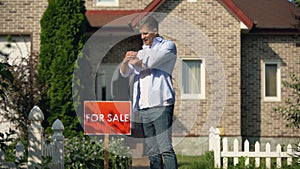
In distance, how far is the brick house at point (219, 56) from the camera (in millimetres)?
18109

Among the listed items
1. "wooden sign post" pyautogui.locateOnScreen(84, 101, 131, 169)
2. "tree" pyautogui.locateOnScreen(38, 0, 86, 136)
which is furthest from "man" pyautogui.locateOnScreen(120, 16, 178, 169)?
"tree" pyautogui.locateOnScreen(38, 0, 86, 136)

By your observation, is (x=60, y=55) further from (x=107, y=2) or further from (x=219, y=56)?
(x=219, y=56)

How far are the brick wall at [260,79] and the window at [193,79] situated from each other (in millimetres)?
1818

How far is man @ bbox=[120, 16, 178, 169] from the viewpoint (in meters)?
6.83

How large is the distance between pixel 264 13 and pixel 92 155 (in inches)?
450

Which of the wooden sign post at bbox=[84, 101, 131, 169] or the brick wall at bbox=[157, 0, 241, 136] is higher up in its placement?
the brick wall at bbox=[157, 0, 241, 136]

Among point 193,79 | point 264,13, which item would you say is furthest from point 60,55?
point 264,13

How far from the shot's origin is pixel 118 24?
18.1m

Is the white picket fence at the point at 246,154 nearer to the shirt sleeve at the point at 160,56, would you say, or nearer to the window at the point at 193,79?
the shirt sleeve at the point at 160,56

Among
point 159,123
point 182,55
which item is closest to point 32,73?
point 182,55

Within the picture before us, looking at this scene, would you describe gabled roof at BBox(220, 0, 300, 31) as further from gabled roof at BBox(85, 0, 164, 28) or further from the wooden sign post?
the wooden sign post

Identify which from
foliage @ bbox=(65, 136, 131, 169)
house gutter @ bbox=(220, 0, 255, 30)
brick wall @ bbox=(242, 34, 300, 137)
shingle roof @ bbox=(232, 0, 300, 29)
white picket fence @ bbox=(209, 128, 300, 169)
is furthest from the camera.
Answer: brick wall @ bbox=(242, 34, 300, 137)

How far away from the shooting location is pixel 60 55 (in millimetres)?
15609

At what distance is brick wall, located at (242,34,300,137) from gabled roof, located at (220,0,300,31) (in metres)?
0.39
